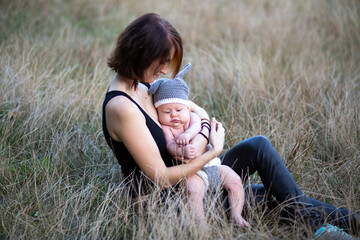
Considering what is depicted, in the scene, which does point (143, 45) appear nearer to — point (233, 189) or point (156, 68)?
point (156, 68)

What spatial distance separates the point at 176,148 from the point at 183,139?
0.08 meters

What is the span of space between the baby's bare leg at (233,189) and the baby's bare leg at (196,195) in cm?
18

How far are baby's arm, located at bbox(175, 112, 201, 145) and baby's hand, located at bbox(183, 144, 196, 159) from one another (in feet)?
0.11

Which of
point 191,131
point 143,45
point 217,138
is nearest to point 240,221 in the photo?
point 217,138

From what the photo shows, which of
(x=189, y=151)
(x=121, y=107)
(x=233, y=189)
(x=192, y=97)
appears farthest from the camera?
(x=192, y=97)

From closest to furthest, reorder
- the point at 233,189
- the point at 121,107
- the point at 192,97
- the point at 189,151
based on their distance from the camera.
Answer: the point at 121,107, the point at 189,151, the point at 233,189, the point at 192,97

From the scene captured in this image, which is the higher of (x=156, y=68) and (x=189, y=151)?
(x=156, y=68)

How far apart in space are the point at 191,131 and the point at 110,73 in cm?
271

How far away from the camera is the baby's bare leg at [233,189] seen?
2.41 m

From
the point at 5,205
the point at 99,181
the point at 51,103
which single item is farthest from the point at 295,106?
the point at 5,205

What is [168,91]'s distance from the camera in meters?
2.50

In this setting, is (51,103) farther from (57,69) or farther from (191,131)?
(191,131)

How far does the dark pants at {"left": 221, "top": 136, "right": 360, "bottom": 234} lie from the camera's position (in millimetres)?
2416

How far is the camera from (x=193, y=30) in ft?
19.8
